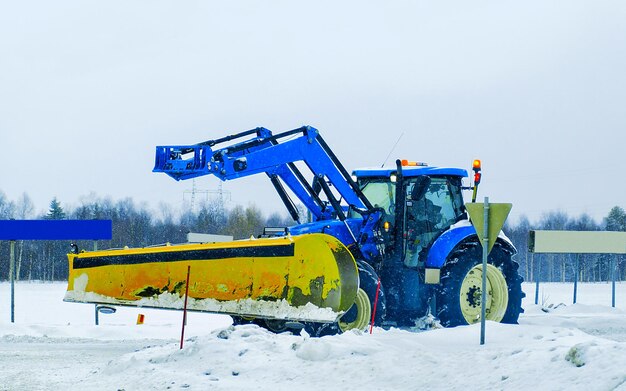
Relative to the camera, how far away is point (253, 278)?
38.7 ft

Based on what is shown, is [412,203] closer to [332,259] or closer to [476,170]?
[476,170]

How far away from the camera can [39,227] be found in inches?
704

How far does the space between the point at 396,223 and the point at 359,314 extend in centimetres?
190

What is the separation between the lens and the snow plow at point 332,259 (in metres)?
11.7

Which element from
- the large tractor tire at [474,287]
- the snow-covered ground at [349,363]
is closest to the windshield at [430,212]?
the large tractor tire at [474,287]

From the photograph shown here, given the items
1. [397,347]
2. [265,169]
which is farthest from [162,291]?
[397,347]

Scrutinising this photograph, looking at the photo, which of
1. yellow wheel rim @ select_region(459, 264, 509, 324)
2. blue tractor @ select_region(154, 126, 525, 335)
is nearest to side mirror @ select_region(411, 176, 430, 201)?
blue tractor @ select_region(154, 126, 525, 335)

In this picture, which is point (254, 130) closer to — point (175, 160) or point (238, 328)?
point (175, 160)

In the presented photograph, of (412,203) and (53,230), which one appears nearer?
(412,203)

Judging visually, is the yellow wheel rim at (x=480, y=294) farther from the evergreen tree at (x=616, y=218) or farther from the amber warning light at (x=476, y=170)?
the evergreen tree at (x=616, y=218)

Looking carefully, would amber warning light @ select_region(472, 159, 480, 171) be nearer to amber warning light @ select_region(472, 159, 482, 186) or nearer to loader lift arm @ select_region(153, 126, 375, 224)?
amber warning light @ select_region(472, 159, 482, 186)

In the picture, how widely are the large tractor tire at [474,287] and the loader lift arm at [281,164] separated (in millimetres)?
1665

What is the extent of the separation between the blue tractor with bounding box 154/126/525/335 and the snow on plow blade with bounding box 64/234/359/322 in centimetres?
125

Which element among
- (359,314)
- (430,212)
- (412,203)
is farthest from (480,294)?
(359,314)
